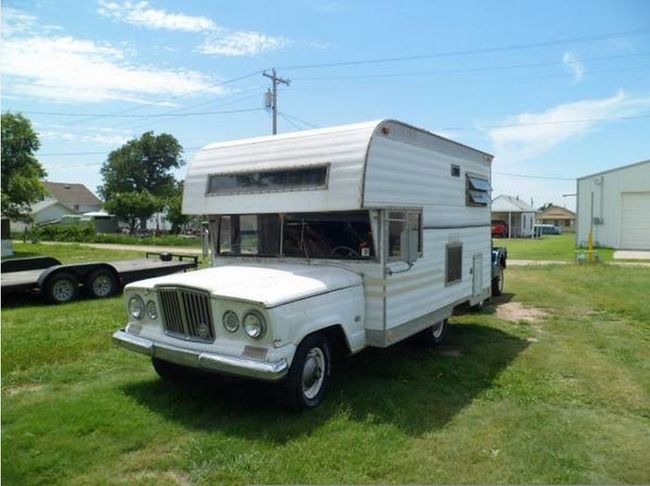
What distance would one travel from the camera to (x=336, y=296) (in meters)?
5.55

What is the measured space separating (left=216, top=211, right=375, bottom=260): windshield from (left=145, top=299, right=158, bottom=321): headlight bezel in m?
1.43

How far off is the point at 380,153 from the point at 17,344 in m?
5.87

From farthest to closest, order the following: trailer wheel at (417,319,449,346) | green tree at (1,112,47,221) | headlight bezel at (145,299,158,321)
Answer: green tree at (1,112,47,221), trailer wheel at (417,319,449,346), headlight bezel at (145,299,158,321)

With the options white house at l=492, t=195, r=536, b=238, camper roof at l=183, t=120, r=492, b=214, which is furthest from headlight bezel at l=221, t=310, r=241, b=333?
white house at l=492, t=195, r=536, b=238

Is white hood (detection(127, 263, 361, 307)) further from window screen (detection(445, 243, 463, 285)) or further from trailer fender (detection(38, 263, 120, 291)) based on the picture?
trailer fender (detection(38, 263, 120, 291))

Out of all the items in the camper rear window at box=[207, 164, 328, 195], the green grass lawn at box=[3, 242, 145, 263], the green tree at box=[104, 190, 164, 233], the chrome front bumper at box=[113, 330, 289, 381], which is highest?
the green tree at box=[104, 190, 164, 233]

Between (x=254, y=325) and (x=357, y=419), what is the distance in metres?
1.33

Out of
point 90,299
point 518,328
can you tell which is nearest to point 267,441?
point 518,328

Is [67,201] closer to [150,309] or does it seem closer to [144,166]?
[144,166]

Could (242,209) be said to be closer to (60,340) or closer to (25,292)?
(60,340)

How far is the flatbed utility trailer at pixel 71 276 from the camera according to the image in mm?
11234

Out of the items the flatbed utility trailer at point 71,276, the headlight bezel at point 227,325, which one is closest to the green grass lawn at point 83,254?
the flatbed utility trailer at point 71,276

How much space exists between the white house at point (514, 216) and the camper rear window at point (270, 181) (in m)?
51.1

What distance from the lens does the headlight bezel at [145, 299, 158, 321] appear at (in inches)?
224
